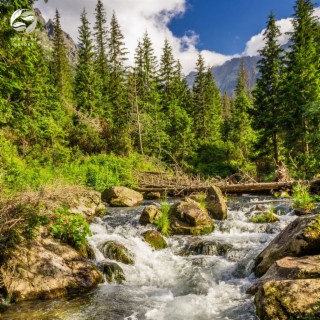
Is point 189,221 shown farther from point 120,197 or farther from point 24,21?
point 24,21

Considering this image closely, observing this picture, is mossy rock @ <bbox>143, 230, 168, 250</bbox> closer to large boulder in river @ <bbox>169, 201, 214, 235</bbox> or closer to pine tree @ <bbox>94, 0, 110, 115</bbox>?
large boulder in river @ <bbox>169, 201, 214, 235</bbox>

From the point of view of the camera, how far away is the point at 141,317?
5.81 meters

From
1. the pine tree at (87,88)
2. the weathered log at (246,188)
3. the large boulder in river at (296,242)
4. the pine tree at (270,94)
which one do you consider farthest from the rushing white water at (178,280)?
the pine tree at (87,88)

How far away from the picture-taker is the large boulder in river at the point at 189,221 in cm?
1065

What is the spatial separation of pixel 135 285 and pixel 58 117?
86.8ft

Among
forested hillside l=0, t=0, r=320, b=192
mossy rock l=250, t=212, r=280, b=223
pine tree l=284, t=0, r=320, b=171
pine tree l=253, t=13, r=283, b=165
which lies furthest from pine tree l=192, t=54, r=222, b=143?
mossy rock l=250, t=212, r=280, b=223

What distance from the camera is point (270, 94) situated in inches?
1142

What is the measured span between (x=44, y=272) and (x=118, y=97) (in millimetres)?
39309

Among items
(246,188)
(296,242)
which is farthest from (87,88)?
(296,242)

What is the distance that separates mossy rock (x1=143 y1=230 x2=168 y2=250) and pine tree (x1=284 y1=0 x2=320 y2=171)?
16.7 meters

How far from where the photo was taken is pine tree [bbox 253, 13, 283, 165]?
92.2 ft

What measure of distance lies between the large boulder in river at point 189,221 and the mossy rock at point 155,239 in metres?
0.91

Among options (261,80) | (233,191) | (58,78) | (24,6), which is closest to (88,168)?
(233,191)

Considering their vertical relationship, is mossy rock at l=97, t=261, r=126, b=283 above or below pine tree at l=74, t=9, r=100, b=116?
below
